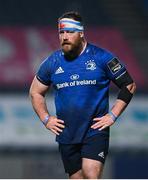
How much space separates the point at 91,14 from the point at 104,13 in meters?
0.32

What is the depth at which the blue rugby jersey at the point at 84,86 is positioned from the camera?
7734 mm

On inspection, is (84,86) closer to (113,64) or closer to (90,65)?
(90,65)

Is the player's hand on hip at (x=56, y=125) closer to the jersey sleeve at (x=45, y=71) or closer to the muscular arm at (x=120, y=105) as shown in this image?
the jersey sleeve at (x=45, y=71)

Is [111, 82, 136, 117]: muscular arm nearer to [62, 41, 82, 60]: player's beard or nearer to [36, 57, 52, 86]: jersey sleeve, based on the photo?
[62, 41, 82, 60]: player's beard

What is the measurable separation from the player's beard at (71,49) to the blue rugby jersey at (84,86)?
0.04 m

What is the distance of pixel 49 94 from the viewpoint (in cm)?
1686

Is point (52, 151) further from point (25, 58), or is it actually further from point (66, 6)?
point (66, 6)

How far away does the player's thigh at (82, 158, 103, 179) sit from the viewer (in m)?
7.58

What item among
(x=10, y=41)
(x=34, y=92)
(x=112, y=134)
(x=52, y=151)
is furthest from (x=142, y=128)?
(x=34, y=92)

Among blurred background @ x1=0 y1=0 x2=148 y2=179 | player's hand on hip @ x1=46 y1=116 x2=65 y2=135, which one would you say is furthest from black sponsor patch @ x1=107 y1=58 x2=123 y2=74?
blurred background @ x1=0 y1=0 x2=148 y2=179

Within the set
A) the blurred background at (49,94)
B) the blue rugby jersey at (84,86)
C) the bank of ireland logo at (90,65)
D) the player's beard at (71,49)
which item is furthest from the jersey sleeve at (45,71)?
the blurred background at (49,94)

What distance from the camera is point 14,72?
1706 cm

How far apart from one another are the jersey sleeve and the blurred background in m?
8.51

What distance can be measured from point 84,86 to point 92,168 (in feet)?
2.36
